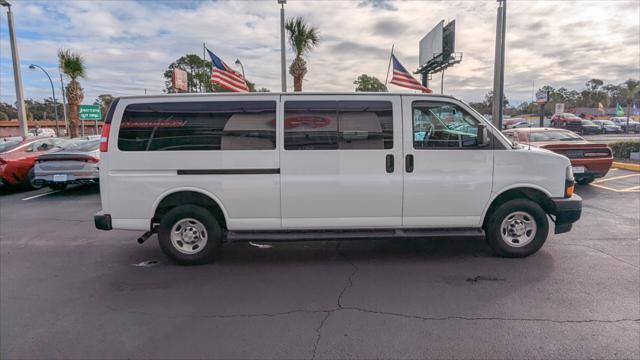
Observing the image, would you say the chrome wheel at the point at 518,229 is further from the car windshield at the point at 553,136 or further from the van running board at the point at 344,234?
the car windshield at the point at 553,136

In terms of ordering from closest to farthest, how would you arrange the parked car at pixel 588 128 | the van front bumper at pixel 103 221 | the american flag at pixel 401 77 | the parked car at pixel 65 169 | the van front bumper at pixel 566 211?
the van front bumper at pixel 103 221 < the van front bumper at pixel 566 211 < the parked car at pixel 65 169 < the american flag at pixel 401 77 < the parked car at pixel 588 128

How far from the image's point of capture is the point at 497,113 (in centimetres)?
1305

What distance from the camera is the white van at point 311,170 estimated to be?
4824mm

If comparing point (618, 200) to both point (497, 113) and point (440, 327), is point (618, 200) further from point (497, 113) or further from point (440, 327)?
point (440, 327)

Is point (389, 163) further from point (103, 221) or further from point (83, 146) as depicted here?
point (83, 146)

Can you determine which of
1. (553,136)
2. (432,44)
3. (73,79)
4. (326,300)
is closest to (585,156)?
(553,136)

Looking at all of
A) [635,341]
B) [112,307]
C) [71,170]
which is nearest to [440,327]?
[635,341]

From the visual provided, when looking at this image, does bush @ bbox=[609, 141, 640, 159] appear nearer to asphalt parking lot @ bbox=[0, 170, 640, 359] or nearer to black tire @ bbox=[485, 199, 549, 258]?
asphalt parking lot @ bbox=[0, 170, 640, 359]

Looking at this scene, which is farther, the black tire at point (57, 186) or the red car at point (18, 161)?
the red car at point (18, 161)

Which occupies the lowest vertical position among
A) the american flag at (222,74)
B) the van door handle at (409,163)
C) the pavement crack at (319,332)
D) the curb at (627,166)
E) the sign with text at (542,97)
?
the pavement crack at (319,332)

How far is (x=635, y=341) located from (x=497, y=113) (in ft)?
36.1

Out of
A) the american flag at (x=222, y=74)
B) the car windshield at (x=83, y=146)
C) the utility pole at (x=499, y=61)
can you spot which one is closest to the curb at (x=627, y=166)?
the utility pole at (x=499, y=61)

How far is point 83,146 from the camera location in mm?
10750

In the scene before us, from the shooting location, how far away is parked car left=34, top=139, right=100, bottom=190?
9.80 metres
